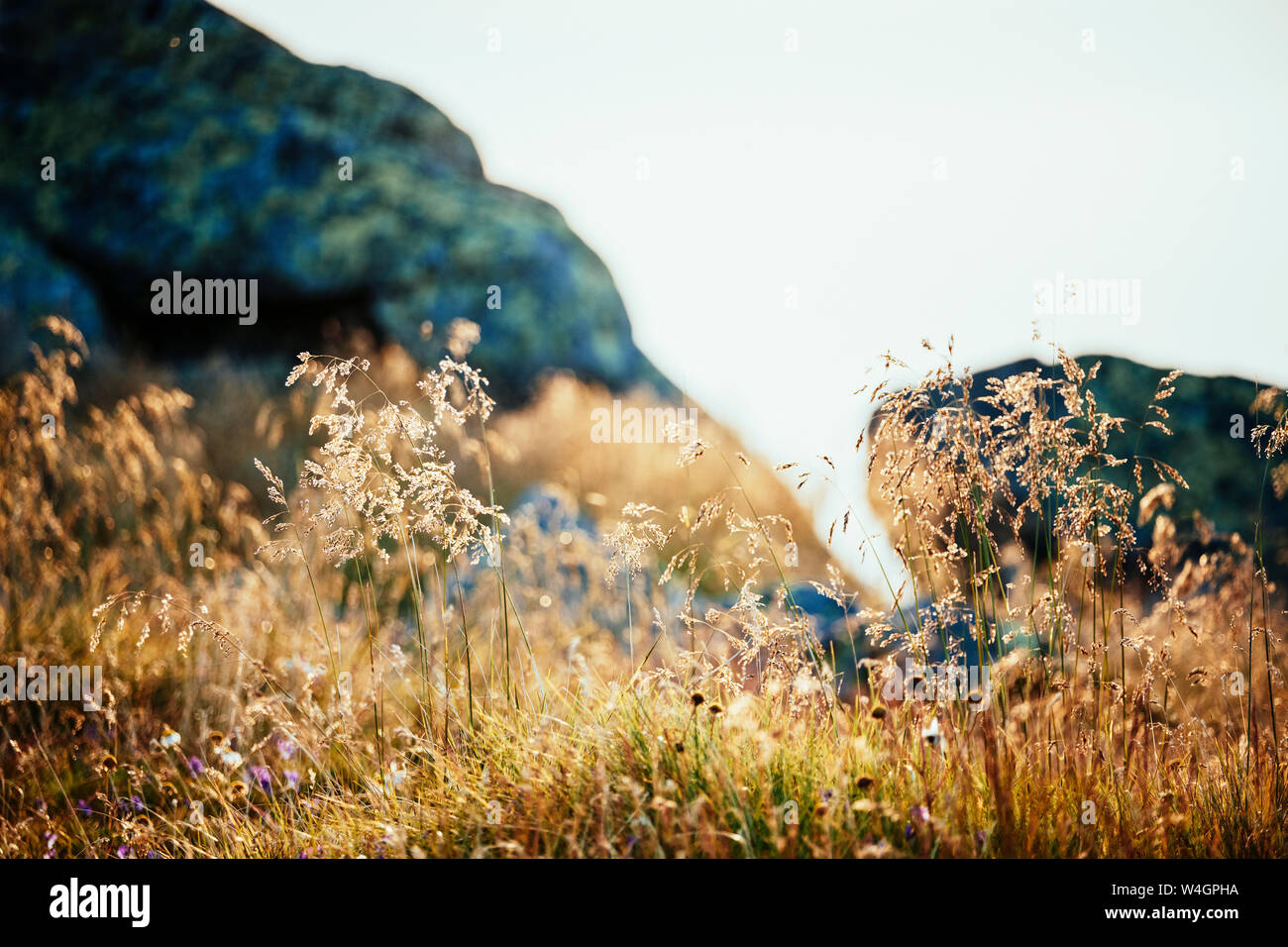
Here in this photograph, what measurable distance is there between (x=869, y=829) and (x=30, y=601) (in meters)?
4.22

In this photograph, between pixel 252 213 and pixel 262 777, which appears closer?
pixel 262 777

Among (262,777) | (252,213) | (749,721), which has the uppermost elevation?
(252,213)

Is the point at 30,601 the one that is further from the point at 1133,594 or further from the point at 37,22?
the point at 37,22

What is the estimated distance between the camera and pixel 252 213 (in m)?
11.3

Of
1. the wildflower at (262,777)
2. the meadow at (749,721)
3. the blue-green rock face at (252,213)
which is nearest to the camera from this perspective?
the meadow at (749,721)

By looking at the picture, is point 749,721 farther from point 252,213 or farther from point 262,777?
point 252,213

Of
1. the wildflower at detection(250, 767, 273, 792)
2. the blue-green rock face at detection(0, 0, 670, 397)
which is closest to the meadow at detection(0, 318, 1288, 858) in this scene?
the wildflower at detection(250, 767, 273, 792)


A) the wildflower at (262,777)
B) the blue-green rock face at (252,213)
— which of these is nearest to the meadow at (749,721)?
the wildflower at (262,777)

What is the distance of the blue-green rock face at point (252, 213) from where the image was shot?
11.1m

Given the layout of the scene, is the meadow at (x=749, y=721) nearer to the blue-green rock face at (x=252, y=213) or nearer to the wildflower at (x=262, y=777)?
the wildflower at (x=262, y=777)

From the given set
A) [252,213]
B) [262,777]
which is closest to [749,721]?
[262,777]

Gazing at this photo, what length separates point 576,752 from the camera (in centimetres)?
195
